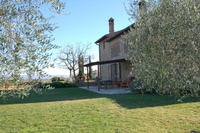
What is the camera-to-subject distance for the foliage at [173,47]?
346 cm

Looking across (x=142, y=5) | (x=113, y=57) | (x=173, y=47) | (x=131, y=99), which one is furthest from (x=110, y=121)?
(x=113, y=57)

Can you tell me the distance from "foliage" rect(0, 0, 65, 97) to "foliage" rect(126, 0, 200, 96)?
2.20m

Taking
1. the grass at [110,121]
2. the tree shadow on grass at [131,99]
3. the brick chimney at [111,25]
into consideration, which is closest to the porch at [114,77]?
the brick chimney at [111,25]

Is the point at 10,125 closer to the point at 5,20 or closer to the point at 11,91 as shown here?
the point at 11,91

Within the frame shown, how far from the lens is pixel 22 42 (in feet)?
11.7

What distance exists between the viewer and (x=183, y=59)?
11.5 feet

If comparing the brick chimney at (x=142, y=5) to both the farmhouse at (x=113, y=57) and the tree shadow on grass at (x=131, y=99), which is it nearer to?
the tree shadow on grass at (x=131, y=99)

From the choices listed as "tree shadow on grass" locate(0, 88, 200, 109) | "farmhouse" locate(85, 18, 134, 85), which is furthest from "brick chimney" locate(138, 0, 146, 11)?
"farmhouse" locate(85, 18, 134, 85)

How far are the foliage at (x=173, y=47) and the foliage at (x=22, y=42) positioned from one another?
7.21 feet

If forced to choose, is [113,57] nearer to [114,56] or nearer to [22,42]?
[114,56]

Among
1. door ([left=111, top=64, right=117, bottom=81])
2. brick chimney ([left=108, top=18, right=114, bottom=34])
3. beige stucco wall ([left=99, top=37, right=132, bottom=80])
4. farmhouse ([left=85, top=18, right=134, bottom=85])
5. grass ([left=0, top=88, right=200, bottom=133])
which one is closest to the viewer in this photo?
grass ([left=0, top=88, right=200, bottom=133])

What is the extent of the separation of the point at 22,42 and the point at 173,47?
2996 mm

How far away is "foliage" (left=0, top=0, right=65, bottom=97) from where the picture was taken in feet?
10.7

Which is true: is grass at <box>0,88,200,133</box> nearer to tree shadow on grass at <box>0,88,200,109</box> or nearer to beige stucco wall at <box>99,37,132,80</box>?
tree shadow on grass at <box>0,88,200,109</box>
